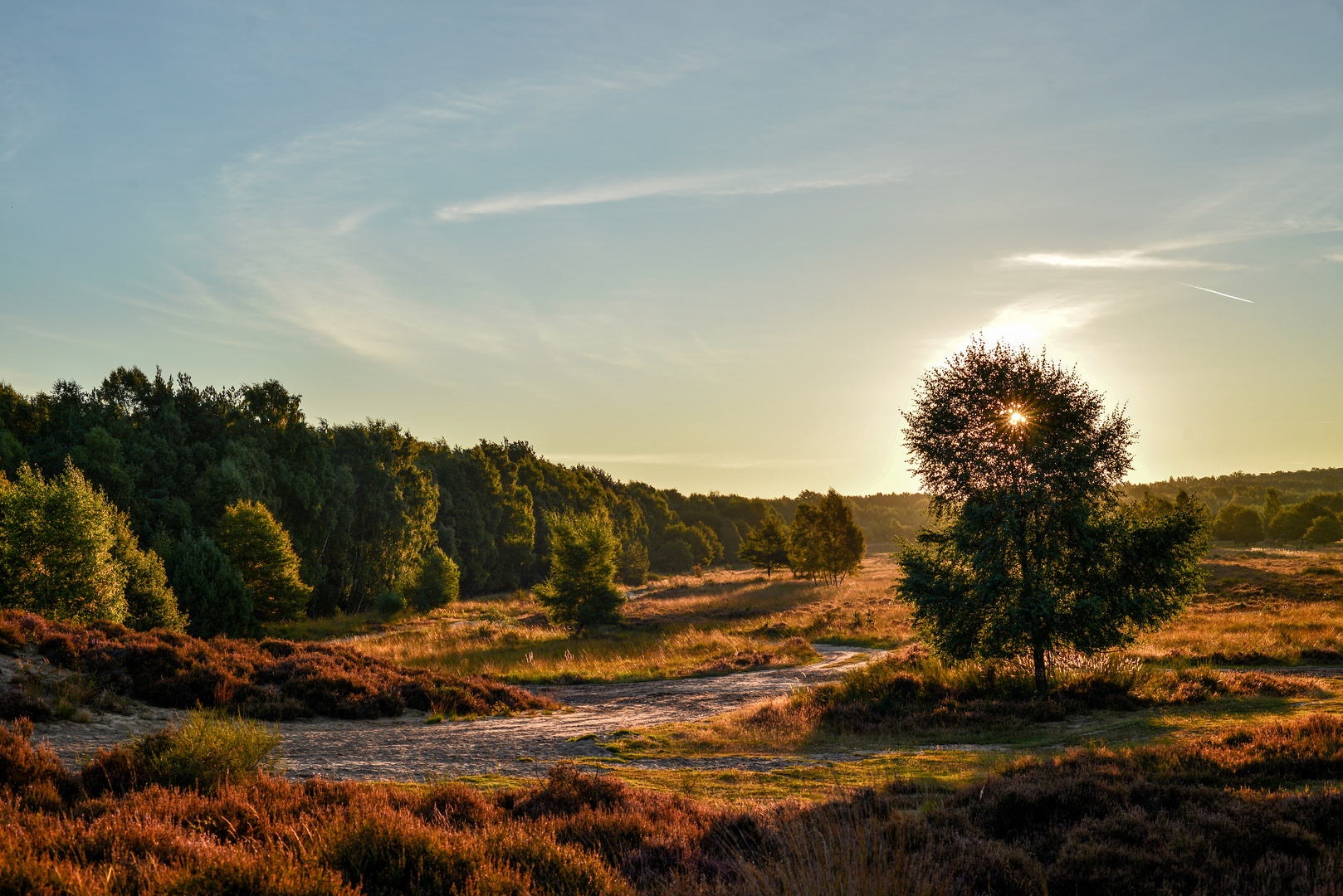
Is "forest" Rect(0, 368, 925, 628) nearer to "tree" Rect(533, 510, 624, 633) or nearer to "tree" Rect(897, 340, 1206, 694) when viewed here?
"tree" Rect(533, 510, 624, 633)

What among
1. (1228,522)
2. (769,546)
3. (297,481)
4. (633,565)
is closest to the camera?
(297,481)

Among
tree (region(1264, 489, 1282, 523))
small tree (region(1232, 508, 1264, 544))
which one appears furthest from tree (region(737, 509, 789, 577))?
tree (region(1264, 489, 1282, 523))

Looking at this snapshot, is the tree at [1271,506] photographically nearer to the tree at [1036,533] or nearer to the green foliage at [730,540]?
the green foliage at [730,540]

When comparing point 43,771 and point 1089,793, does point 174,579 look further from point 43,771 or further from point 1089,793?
point 1089,793

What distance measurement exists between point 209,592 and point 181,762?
31262 millimetres

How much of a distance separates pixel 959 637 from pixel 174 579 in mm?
34494

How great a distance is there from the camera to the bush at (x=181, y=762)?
7.37m

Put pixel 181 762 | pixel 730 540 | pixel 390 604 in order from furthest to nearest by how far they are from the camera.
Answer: pixel 730 540
pixel 390 604
pixel 181 762

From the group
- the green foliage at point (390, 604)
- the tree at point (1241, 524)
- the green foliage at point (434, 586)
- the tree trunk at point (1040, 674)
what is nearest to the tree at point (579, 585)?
the green foliage at point (390, 604)

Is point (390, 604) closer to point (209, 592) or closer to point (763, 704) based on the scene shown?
point (209, 592)

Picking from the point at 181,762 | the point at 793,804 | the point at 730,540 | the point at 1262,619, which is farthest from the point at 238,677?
the point at 730,540

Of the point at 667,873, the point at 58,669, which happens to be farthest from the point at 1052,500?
the point at 58,669

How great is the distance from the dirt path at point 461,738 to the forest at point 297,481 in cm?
2299

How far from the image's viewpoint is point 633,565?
100375 mm
